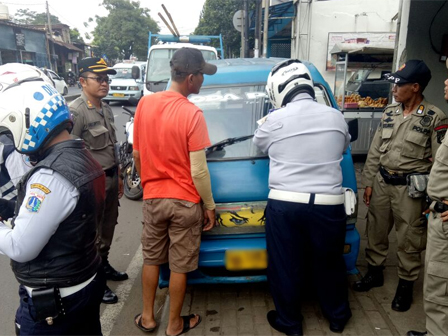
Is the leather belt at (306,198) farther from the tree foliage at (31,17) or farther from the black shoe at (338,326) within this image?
the tree foliage at (31,17)

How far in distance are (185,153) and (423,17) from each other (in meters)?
5.92

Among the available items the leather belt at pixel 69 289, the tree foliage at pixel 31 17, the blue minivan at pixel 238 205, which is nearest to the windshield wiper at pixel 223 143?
the blue minivan at pixel 238 205

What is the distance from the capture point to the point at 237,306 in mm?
3066

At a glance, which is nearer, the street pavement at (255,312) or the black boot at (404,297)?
the street pavement at (255,312)

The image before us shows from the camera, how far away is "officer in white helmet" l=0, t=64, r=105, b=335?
4.84 ft

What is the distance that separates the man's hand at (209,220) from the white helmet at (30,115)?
1.24 metres

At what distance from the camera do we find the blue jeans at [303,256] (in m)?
Result: 2.37

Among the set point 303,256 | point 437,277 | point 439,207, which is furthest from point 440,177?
point 303,256

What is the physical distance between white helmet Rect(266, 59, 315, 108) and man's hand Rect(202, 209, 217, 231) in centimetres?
88

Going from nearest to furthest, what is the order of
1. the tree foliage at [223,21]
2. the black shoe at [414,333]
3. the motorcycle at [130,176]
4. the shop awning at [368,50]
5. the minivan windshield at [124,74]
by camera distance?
1. the black shoe at [414,333]
2. the motorcycle at [130,176]
3. the shop awning at [368,50]
4. the minivan windshield at [124,74]
5. the tree foliage at [223,21]

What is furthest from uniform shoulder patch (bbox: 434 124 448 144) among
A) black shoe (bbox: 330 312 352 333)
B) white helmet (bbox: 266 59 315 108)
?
black shoe (bbox: 330 312 352 333)

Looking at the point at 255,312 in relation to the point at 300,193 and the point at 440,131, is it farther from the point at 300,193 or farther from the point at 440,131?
the point at 440,131

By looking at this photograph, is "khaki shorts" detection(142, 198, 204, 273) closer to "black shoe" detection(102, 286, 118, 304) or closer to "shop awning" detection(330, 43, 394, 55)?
"black shoe" detection(102, 286, 118, 304)

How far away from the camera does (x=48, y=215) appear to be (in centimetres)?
147
